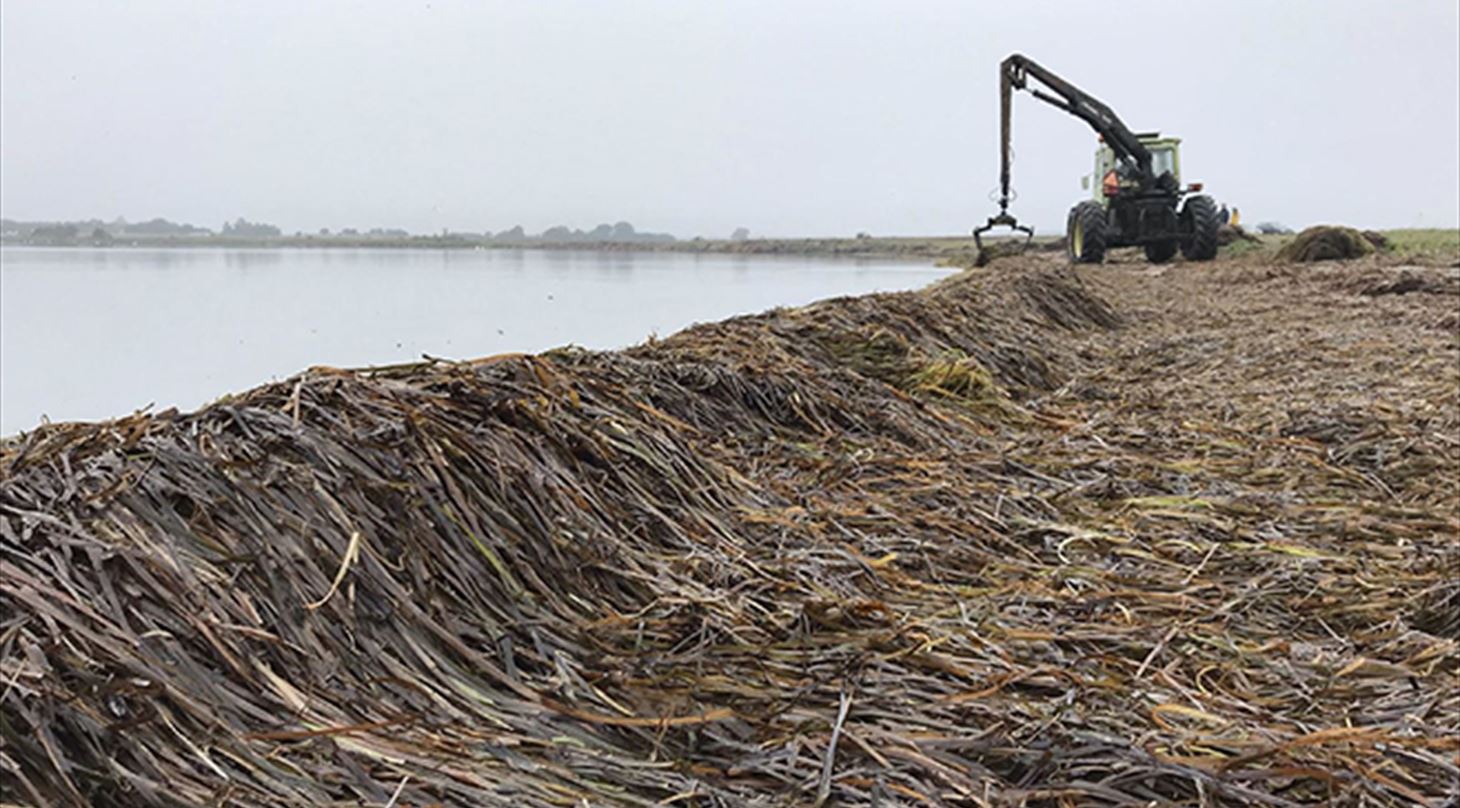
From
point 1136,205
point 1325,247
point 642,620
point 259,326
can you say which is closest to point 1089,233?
point 1136,205

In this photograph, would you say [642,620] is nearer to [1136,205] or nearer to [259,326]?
[259,326]

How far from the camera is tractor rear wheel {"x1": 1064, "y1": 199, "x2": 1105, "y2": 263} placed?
1645cm

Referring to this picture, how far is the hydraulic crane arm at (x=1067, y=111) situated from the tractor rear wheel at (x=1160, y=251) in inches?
56.3

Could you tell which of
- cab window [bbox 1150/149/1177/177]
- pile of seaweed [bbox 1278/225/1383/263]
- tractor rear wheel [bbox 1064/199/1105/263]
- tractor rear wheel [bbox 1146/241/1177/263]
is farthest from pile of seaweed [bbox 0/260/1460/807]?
cab window [bbox 1150/149/1177/177]

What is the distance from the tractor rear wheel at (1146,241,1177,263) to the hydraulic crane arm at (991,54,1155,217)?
143cm

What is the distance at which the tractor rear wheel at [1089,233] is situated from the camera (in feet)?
54.0

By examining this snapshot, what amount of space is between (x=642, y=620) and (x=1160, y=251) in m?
18.8

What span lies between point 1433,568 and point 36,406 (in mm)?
5461

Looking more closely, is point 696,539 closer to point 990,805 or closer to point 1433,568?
point 990,805

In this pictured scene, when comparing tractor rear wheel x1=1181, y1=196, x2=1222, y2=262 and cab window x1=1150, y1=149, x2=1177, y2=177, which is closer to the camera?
tractor rear wheel x1=1181, y1=196, x2=1222, y2=262

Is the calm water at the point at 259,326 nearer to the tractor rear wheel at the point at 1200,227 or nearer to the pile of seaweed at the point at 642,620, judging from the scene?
the pile of seaweed at the point at 642,620

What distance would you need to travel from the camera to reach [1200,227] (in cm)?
1738

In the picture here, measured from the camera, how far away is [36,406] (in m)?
4.88

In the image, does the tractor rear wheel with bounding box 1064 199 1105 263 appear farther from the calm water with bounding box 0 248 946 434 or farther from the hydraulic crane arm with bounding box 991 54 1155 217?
the calm water with bounding box 0 248 946 434
